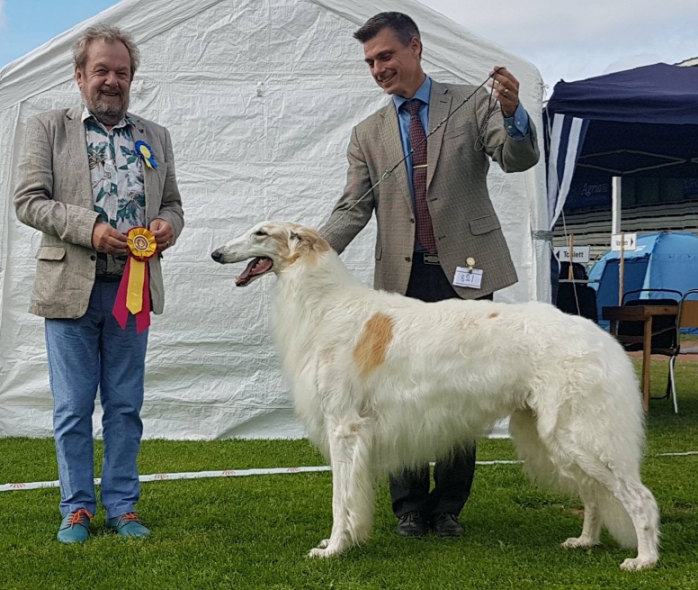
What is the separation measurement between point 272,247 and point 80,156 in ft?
3.56

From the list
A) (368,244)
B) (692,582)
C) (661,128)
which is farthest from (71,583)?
(661,128)

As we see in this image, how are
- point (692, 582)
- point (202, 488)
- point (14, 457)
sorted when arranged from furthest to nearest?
point (14, 457), point (202, 488), point (692, 582)

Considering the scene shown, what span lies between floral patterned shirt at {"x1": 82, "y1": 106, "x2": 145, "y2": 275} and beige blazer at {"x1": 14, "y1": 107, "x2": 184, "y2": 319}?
0.18 feet

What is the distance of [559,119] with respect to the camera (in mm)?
7102

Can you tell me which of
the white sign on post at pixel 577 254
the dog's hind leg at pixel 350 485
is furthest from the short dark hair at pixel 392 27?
the white sign on post at pixel 577 254

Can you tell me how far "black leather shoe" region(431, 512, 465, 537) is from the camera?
430 centimetres

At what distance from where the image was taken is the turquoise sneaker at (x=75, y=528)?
160 inches

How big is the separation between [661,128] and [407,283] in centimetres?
634

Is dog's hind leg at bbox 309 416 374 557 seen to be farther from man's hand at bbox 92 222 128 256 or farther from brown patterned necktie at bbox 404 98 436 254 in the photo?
man's hand at bbox 92 222 128 256

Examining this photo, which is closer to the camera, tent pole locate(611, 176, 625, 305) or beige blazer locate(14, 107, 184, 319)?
beige blazer locate(14, 107, 184, 319)

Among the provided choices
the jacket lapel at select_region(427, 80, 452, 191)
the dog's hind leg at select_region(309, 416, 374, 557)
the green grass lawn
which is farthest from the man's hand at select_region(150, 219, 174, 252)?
the green grass lawn

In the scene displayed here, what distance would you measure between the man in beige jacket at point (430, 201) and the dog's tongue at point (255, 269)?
55cm

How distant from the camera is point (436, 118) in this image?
171 inches

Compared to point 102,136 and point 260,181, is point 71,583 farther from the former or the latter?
point 260,181
